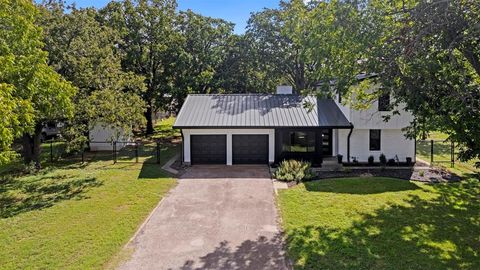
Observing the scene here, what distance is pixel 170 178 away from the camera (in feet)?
51.5

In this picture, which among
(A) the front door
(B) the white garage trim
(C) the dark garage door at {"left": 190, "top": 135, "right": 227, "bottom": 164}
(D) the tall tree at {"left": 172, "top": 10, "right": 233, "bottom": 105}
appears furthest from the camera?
(D) the tall tree at {"left": 172, "top": 10, "right": 233, "bottom": 105}

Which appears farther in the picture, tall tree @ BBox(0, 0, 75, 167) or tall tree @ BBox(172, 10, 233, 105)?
tall tree @ BBox(172, 10, 233, 105)

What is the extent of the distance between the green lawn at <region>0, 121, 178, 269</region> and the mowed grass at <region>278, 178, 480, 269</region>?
4.71 metres

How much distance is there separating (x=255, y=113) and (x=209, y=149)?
10.9ft

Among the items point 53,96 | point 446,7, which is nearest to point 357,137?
point 446,7

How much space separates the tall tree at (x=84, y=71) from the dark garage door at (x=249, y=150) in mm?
5701

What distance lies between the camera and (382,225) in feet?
31.7

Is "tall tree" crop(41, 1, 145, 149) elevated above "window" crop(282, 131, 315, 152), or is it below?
above

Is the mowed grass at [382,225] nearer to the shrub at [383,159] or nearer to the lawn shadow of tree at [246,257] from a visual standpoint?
the lawn shadow of tree at [246,257]

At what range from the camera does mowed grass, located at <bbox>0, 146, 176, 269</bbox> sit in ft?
26.1

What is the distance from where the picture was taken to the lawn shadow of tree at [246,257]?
7453 mm

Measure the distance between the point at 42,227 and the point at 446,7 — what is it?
12.3m

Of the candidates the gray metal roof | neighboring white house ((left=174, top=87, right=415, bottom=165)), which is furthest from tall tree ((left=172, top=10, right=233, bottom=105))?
neighboring white house ((left=174, top=87, right=415, bottom=165))

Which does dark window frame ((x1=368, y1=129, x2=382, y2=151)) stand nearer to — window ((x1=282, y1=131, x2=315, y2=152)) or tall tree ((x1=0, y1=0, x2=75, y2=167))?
window ((x1=282, y1=131, x2=315, y2=152))
